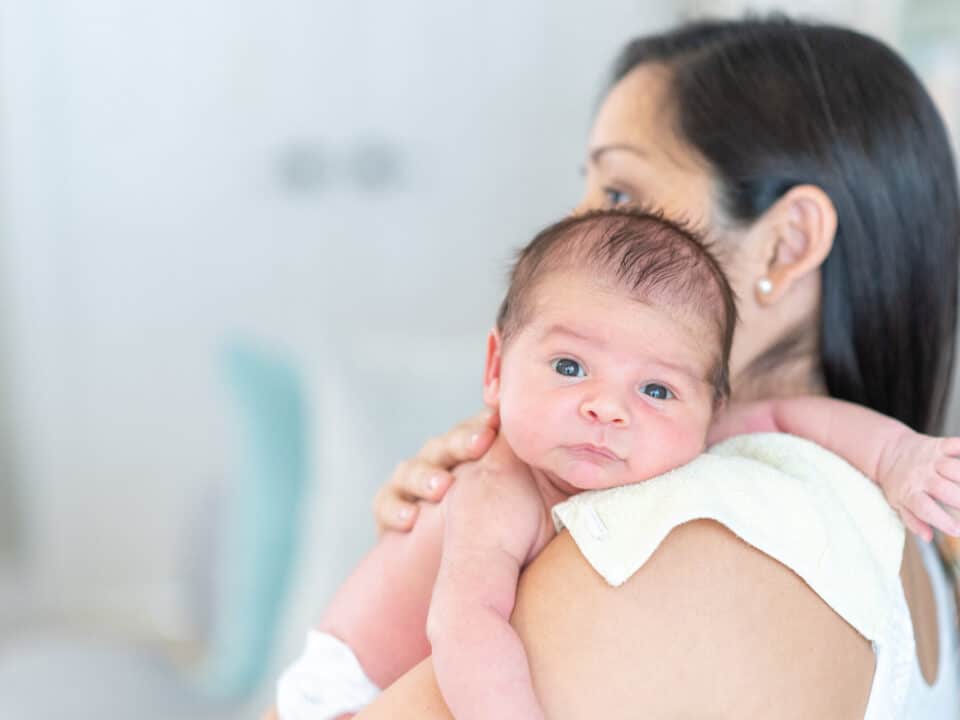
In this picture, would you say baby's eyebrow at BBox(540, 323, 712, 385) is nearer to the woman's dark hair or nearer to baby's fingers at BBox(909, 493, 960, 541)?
baby's fingers at BBox(909, 493, 960, 541)

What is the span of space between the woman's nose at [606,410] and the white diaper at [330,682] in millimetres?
327

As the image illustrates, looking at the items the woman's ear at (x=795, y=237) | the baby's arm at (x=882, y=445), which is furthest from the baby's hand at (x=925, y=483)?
the woman's ear at (x=795, y=237)

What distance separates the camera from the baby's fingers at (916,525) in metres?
0.88

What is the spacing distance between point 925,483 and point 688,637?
0.26 meters

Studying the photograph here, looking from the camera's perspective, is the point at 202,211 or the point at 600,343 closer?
the point at 600,343

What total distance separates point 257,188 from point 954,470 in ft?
8.13

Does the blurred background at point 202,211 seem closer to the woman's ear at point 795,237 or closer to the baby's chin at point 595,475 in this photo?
the woman's ear at point 795,237

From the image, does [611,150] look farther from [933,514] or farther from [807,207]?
[933,514]

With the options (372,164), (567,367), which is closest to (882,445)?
(567,367)

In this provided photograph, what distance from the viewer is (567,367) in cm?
86

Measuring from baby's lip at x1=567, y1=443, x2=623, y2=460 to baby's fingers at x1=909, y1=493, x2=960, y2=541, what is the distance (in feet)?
0.79

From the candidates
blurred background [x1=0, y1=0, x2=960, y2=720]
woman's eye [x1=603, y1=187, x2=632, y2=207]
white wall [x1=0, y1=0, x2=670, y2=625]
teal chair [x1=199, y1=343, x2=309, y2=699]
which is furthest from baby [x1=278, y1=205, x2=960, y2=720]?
white wall [x1=0, y1=0, x2=670, y2=625]

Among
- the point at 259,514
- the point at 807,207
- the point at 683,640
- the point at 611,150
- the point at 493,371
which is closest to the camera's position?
the point at 683,640

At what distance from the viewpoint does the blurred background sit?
297 centimetres
